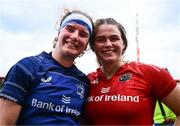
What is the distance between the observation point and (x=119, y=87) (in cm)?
287

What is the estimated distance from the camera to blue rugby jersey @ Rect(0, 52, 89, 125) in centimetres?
244

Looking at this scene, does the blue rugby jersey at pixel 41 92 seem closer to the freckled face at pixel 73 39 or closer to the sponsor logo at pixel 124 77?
the freckled face at pixel 73 39

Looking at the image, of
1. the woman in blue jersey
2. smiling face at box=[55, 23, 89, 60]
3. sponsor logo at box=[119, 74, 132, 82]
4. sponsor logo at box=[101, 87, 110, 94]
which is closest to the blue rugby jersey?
the woman in blue jersey

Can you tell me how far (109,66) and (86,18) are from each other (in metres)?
0.41

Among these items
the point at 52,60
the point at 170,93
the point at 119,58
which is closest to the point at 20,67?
the point at 52,60

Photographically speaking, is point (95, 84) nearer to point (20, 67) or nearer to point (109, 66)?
point (109, 66)

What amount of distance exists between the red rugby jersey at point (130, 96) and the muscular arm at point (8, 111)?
2.00 ft

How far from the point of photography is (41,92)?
252 cm

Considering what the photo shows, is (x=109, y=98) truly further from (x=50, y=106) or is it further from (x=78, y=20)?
(x=78, y=20)

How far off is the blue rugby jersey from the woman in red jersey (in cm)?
23

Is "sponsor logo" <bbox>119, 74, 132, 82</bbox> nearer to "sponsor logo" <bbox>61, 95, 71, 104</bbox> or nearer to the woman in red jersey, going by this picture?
the woman in red jersey

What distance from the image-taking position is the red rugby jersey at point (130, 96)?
2740 millimetres

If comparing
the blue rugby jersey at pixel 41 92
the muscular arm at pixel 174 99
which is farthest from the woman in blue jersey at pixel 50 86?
the muscular arm at pixel 174 99

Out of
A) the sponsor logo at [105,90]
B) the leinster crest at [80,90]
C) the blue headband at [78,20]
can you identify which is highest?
the blue headband at [78,20]
